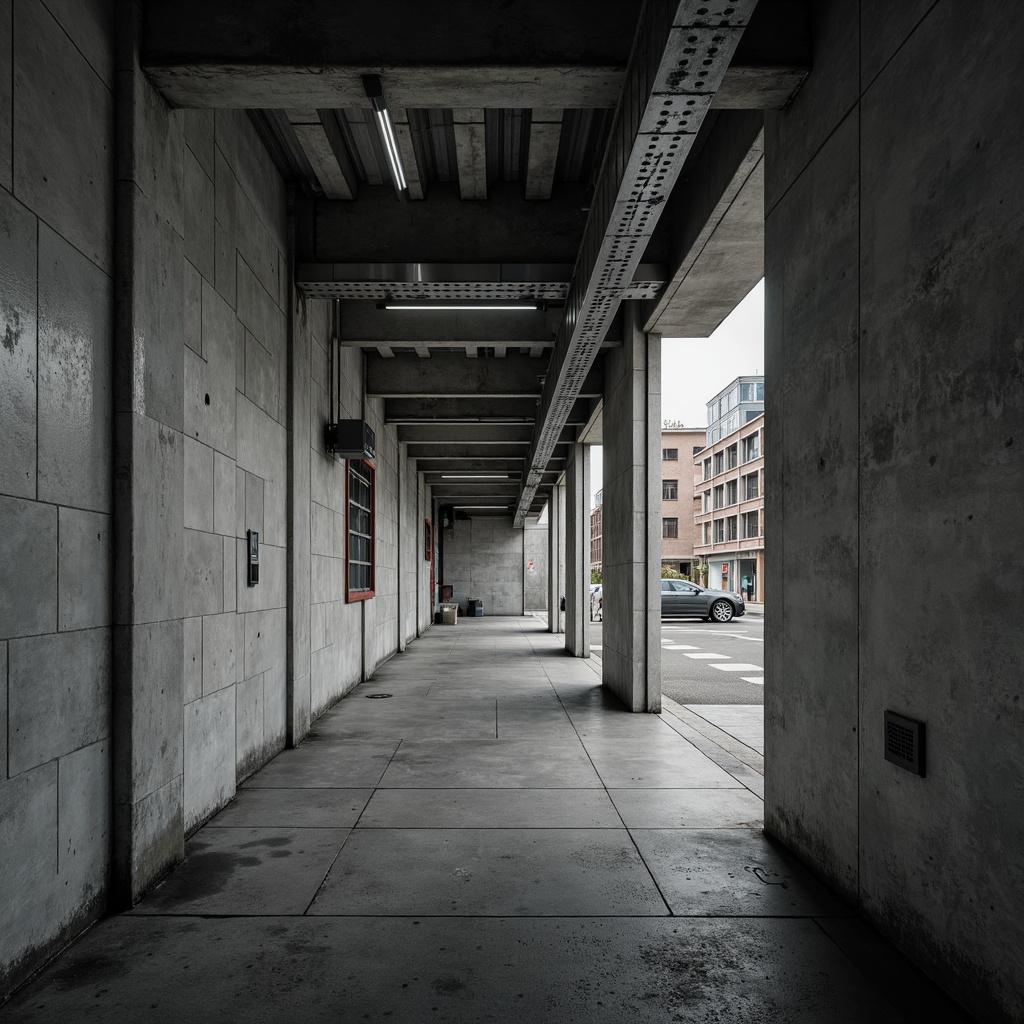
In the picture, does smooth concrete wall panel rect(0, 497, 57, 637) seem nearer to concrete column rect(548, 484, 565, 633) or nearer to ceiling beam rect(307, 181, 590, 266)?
ceiling beam rect(307, 181, 590, 266)

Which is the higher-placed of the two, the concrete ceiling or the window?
the concrete ceiling

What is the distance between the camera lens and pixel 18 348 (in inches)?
113

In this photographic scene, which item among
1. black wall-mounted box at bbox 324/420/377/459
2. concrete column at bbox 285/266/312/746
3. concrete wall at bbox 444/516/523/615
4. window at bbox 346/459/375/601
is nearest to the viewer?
concrete column at bbox 285/266/312/746

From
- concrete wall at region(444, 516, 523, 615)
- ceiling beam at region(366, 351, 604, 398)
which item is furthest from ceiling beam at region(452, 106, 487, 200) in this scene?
concrete wall at region(444, 516, 523, 615)

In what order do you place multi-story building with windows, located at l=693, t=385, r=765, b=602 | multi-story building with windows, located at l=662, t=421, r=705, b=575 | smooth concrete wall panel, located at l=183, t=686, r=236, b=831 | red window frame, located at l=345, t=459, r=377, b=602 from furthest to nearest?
1. multi-story building with windows, located at l=662, t=421, r=705, b=575
2. multi-story building with windows, located at l=693, t=385, r=765, b=602
3. red window frame, located at l=345, t=459, r=377, b=602
4. smooth concrete wall panel, located at l=183, t=686, r=236, b=831

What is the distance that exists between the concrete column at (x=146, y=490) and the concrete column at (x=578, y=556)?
1158 centimetres

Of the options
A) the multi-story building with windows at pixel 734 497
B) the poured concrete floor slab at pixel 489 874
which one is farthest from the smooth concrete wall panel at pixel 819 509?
A: the multi-story building with windows at pixel 734 497

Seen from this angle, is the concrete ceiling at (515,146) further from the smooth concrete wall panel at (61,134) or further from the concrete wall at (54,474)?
the concrete wall at (54,474)

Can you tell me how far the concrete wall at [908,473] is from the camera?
8.11 feet

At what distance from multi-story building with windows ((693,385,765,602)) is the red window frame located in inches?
1413

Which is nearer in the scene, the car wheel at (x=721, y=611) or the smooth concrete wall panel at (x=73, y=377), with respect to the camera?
the smooth concrete wall panel at (x=73, y=377)

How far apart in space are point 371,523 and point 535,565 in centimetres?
2569

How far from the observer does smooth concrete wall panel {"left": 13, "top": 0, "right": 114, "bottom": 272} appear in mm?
2922

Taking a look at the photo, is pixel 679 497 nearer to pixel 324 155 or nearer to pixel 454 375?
pixel 454 375
